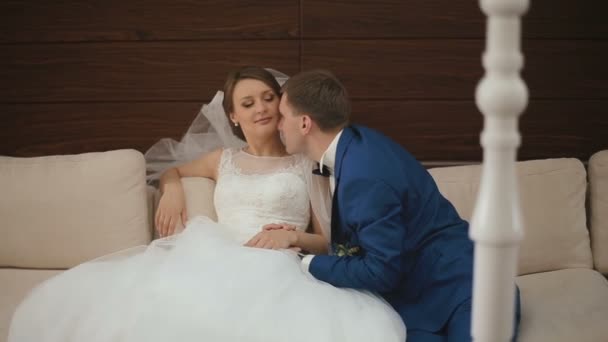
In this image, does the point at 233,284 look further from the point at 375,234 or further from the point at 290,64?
the point at 290,64

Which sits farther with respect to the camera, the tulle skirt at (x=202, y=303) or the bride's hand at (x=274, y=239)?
the bride's hand at (x=274, y=239)

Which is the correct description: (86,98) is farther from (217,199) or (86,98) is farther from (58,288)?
(58,288)

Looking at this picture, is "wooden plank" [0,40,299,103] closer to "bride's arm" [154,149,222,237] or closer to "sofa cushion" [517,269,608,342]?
"bride's arm" [154,149,222,237]

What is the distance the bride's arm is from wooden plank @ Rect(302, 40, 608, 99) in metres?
0.60

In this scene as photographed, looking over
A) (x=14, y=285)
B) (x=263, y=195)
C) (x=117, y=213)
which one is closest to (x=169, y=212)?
(x=117, y=213)

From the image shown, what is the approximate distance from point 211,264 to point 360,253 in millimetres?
429

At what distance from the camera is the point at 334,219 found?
2092mm

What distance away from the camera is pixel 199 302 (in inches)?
71.0

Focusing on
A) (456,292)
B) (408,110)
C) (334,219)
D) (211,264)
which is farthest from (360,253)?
(408,110)

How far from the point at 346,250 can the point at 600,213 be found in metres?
1.15

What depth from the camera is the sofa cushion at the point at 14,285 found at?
2291 millimetres

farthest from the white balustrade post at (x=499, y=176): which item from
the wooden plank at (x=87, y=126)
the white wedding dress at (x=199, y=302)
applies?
the wooden plank at (x=87, y=126)

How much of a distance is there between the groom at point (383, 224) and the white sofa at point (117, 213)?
1.85 ft

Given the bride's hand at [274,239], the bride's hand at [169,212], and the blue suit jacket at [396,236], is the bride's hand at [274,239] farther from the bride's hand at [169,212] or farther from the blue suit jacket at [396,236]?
the bride's hand at [169,212]
